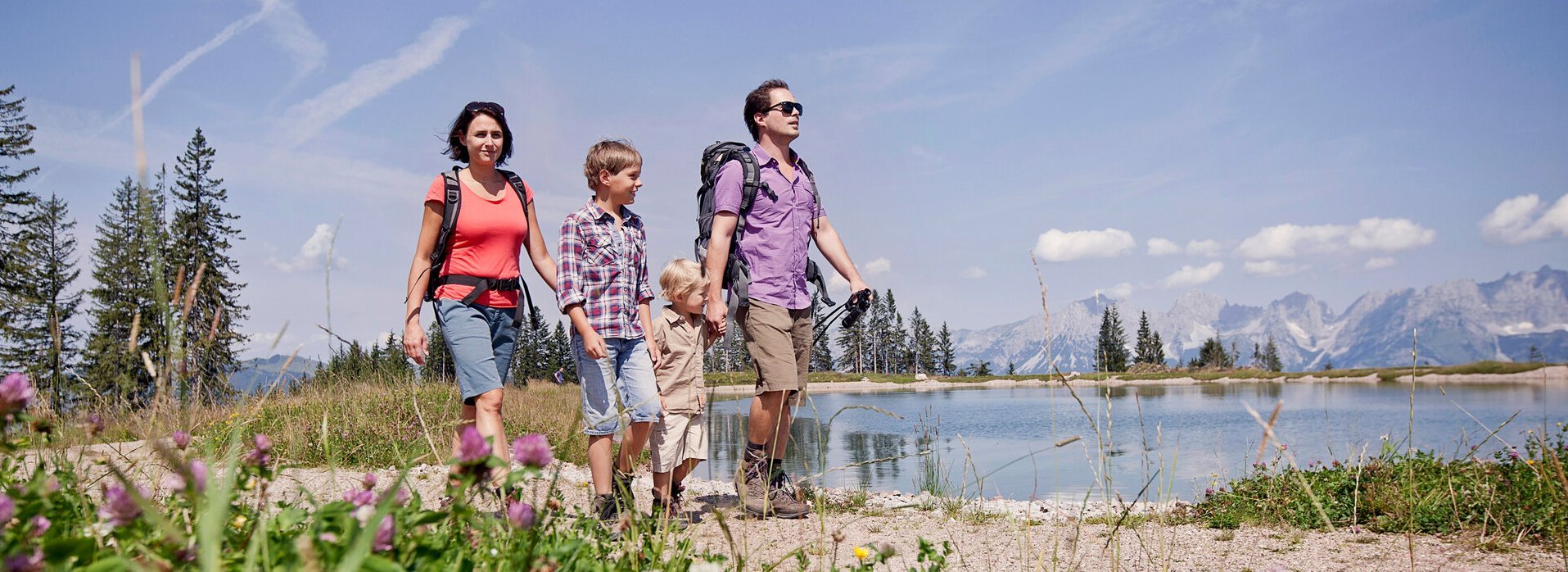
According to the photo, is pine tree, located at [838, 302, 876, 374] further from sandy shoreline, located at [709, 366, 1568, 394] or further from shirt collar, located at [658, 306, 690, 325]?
shirt collar, located at [658, 306, 690, 325]

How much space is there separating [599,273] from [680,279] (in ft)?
1.44

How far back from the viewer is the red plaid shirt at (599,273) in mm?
3637

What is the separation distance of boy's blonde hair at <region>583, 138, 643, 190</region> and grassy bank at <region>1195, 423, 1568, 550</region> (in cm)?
328

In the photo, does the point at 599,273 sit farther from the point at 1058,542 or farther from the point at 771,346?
the point at 1058,542

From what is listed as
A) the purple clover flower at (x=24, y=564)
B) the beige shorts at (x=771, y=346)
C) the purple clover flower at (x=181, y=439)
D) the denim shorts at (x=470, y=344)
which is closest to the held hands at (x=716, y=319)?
the beige shorts at (x=771, y=346)

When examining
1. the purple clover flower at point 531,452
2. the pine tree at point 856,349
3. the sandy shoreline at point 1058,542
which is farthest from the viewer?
the pine tree at point 856,349

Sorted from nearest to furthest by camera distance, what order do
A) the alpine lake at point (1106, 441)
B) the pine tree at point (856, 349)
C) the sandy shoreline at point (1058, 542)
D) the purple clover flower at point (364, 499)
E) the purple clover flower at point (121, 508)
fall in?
1. the purple clover flower at point (121, 508)
2. the purple clover flower at point (364, 499)
3. the sandy shoreline at point (1058, 542)
4. the alpine lake at point (1106, 441)
5. the pine tree at point (856, 349)

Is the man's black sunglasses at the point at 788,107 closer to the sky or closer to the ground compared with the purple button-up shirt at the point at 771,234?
closer to the sky

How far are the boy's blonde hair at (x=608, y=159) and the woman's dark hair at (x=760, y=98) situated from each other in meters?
0.85

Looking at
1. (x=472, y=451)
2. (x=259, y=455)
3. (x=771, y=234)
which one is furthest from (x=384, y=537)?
(x=771, y=234)

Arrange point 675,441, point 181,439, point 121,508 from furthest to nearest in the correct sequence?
point 675,441 → point 181,439 → point 121,508

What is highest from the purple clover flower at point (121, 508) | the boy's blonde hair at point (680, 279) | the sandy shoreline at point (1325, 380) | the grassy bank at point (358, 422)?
the boy's blonde hair at point (680, 279)

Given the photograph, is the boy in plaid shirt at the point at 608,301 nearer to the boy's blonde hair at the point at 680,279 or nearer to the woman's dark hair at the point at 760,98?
the boy's blonde hair at the point at 680,279

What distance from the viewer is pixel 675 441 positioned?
3803 millimetres
